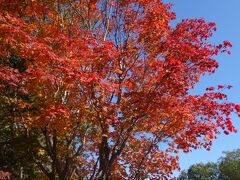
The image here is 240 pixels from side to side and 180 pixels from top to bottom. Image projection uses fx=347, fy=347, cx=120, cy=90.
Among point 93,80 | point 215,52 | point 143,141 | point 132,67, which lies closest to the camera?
point 93,80

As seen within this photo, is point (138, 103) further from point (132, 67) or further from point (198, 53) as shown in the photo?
point (198, 53)

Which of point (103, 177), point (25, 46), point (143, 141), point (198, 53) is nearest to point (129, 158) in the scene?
point (143, 141)

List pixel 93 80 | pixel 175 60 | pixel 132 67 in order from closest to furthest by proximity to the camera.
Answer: pixel 93 80 → pixel 175 60 → pixel 132 67

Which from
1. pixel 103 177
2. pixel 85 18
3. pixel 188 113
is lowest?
pixel 103 177

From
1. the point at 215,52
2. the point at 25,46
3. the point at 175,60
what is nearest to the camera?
the point at 25,46

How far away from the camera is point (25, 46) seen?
10195 millimetres

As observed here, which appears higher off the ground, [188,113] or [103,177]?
[188,113]

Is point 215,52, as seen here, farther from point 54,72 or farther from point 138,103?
point 54,72

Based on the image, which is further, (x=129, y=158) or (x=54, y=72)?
(x=129, y=158)

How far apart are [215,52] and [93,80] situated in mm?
4933

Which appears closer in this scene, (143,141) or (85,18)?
(85,18)

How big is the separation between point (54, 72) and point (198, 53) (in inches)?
212

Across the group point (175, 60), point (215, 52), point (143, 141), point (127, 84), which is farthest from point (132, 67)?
point (143, 141)

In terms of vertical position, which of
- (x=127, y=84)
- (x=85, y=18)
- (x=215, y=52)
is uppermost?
(x=85, y=18)
